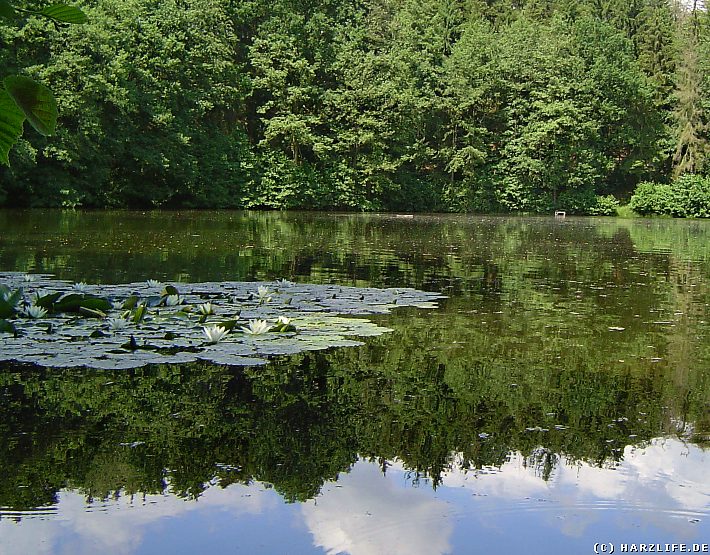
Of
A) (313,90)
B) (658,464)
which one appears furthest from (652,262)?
(313,90)

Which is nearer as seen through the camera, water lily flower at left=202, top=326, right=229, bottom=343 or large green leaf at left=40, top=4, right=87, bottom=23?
large green leaf at left=40, top=4, right=87, bottom=23

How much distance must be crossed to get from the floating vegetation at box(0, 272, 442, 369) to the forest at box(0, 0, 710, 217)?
17.5 metres

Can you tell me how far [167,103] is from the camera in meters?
30.6

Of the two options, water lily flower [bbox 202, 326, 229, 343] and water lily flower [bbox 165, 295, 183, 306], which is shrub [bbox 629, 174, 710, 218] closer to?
water lily flower [bbox 165, 295, 183, 306]

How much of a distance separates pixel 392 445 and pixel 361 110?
33.9 meters

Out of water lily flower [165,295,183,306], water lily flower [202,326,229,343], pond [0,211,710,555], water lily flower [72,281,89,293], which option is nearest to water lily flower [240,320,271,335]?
water lily flower [202,326,229,343]

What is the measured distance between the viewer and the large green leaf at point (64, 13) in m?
1.09

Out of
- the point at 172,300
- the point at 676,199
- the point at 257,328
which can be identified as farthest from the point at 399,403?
the point at 676,199

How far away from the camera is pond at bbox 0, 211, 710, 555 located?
2.83 metres

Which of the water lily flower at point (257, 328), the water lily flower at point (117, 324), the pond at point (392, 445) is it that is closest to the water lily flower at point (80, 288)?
the water lily flower at point (117, 324)

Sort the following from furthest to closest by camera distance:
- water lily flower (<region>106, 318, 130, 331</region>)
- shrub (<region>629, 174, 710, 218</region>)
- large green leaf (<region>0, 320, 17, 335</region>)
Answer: shrub (<region>629, 174, 710, 218</region>) → water lily flower (<region>106, 318, 130, 331</region>) → large green leaf (<region>0, 320, 17, 335</region>)

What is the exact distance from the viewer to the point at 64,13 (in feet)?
3.65

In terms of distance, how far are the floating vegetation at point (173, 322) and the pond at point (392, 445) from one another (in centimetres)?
21

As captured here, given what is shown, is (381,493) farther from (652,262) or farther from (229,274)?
(652,262)
